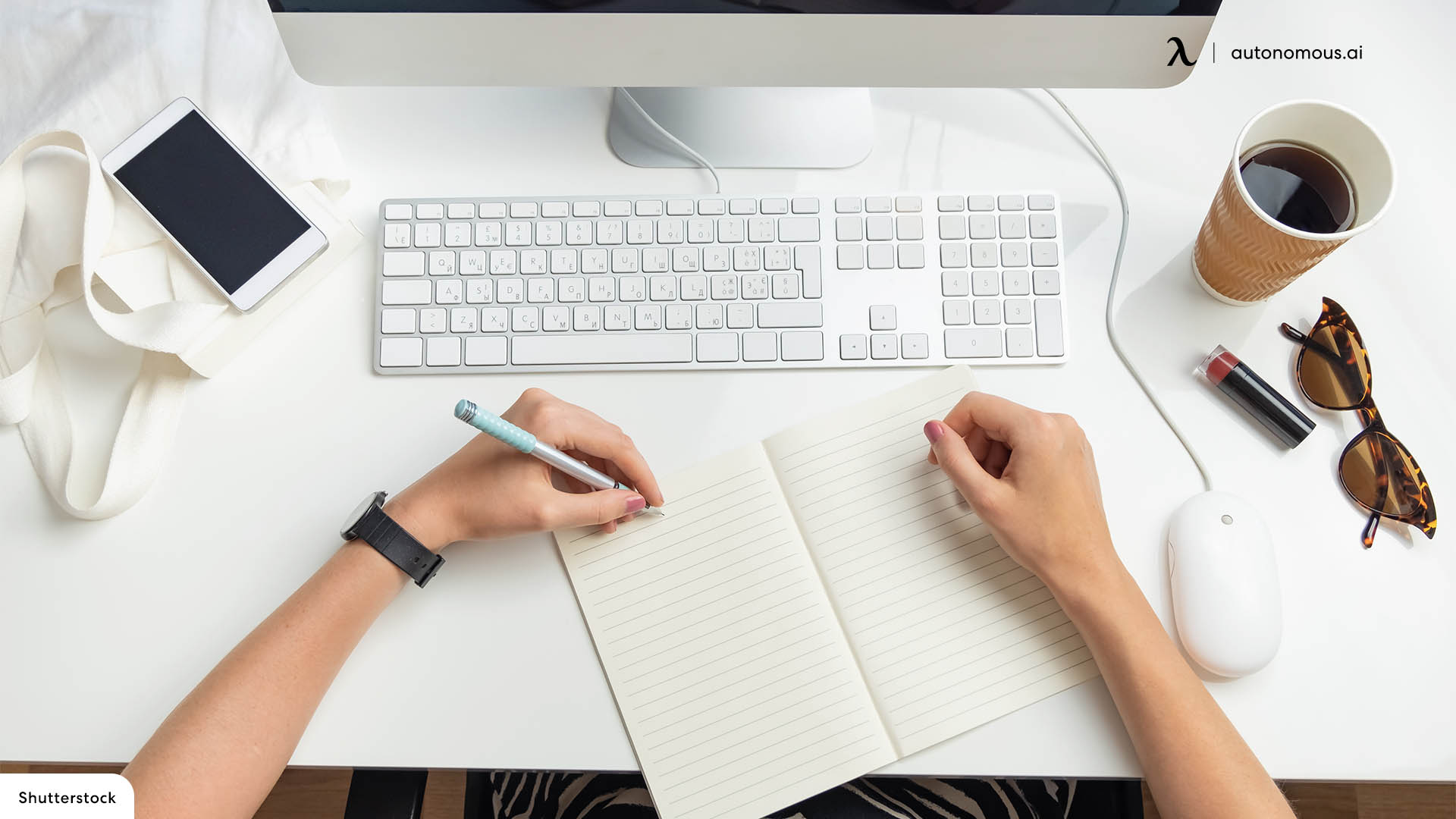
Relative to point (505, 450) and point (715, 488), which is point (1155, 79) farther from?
point (505, 450)

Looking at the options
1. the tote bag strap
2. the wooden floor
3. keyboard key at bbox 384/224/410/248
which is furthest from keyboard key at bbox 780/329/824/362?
the wooden floor

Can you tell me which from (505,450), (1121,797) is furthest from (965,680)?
(505,450)

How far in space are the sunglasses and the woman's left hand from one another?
52cm

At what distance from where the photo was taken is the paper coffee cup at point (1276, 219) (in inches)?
23.7

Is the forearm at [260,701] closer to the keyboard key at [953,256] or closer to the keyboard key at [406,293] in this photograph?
the keyboard key at [406,293]

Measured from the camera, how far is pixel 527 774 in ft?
3.15

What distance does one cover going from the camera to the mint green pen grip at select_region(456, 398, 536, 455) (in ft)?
1.75

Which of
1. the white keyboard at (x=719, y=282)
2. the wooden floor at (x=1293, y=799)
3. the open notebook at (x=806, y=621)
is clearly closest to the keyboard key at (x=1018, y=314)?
the white keyboard at (x=719, y=282)

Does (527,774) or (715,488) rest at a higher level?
(715,488)

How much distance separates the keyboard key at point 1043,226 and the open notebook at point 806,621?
180mm

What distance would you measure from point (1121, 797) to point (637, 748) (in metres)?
0.41

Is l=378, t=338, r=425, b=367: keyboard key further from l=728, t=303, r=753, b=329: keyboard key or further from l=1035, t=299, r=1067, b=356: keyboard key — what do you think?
l=1035, t=299, r=1067, b=356: keyboard key

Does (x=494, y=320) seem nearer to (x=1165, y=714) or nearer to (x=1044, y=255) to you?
(x=1044, y=255)

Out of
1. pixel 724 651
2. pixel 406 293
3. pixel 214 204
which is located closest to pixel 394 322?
pixel 406 293
